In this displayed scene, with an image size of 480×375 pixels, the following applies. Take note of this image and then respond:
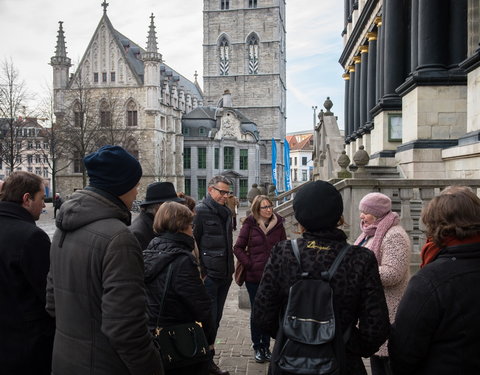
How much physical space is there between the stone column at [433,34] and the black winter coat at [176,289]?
9077 mm

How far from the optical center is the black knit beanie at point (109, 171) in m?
2.75

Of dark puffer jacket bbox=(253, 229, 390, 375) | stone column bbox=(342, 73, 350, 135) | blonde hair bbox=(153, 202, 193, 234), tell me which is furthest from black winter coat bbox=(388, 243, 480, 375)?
stone column bbox=(342, 73, 350, 135)

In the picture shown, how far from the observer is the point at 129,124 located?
173ft

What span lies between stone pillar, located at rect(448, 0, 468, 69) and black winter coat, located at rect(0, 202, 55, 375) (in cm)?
A: 1000

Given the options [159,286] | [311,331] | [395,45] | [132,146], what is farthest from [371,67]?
[132,146]

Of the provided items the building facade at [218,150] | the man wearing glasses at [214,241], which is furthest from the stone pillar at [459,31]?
the building facade at [218,150]

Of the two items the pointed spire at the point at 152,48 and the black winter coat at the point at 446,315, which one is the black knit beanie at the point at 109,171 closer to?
the black winter coat at the point at 446,315

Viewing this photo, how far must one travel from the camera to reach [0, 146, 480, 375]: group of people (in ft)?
7.77

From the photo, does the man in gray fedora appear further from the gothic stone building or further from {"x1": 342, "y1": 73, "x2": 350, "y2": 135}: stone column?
the gothic stone building

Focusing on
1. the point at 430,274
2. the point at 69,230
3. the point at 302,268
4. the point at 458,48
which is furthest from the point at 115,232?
the point at 458,48

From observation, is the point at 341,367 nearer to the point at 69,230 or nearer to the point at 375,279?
the point at 375,279

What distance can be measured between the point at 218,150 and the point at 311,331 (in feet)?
194

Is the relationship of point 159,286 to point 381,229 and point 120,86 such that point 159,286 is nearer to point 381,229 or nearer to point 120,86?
point 381,229

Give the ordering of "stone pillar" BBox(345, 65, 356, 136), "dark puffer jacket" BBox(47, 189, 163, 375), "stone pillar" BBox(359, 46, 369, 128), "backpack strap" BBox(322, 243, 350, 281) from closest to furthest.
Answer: "dark puffer jacket" BBox(47, 189, 163, 375)
"backpack strap" BBox(322, 243, 350, 281)
"stone pillar" BBox(359, 46, 369, 128)
"stone pillar" BBox(345, 65, 356, 136)
